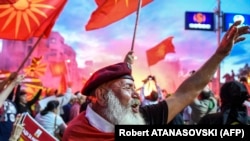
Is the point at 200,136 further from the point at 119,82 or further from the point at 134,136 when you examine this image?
the point at 119,82

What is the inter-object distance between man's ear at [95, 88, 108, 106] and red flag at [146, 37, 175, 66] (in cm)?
870

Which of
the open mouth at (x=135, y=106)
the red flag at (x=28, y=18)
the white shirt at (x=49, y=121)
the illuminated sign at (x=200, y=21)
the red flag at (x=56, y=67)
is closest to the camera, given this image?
the open mouth at (x=135, y=106)

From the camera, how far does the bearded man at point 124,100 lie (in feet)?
7.48

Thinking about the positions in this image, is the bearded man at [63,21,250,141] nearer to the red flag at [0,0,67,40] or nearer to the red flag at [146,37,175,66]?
the red flag at [0,0,67,40]

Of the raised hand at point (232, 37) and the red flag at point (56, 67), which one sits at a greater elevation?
the red flag at point (56, 67)

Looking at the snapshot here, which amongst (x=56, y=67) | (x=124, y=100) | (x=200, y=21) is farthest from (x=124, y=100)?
(x=200, y=21)

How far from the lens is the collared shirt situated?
2.25 metres

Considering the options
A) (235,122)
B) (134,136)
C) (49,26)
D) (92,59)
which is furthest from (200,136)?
(92,59)

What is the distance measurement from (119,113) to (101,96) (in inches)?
5.7

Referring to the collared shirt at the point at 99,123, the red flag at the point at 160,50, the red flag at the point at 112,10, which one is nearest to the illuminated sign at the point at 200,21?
the red flag at the point at 160,50

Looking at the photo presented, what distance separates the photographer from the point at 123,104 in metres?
2.35

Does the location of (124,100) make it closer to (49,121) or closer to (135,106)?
(135,106)

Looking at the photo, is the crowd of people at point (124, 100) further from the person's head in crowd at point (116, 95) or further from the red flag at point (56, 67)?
the red flag at point (56, 67)

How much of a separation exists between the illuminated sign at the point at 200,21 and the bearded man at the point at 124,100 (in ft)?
47.1
